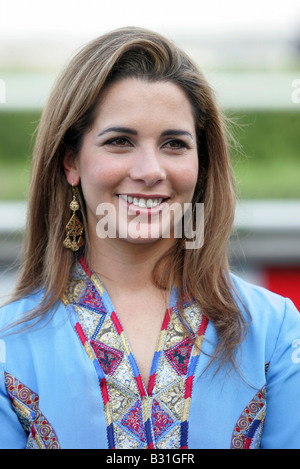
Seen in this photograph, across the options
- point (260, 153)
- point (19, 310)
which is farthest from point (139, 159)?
point (260, 153)

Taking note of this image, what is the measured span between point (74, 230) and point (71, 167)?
0.17m

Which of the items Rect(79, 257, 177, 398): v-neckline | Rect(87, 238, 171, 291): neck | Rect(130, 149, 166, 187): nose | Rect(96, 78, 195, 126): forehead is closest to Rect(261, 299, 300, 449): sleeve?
Rect(79, 257, 177, 398): v-neckline

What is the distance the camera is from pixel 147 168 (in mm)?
1649

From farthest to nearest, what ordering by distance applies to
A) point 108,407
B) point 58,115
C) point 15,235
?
point 15,235
point 58,115
point 108,407

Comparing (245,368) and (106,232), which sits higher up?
(106,232)

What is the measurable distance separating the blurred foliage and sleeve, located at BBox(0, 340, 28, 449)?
3.76m

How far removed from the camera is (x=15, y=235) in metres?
4.21

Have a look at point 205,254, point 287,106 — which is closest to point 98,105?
point 205,254

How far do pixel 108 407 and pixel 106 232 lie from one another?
0.45 m

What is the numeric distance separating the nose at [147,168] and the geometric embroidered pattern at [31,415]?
1.88 feet

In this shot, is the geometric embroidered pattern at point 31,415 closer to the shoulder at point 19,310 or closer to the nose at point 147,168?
the shoulder at point 19,310

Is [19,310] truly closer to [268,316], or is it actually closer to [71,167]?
[71,167]

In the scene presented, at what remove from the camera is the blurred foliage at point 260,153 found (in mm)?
5426

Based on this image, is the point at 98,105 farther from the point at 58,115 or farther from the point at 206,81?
the point at 206,81
